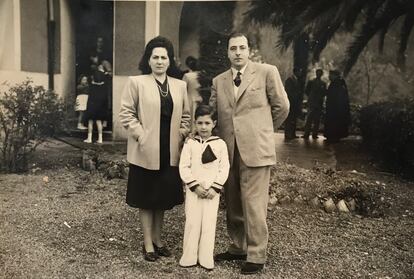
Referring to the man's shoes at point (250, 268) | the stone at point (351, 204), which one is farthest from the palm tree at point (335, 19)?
the man's shoes at point (250, 268)

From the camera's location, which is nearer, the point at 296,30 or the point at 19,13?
the point at 19,13

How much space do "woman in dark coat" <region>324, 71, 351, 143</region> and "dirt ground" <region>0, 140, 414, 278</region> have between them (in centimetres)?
35

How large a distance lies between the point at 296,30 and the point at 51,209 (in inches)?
101

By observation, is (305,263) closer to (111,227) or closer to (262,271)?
(262,271)

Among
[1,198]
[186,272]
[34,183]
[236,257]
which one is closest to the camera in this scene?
[186,272]

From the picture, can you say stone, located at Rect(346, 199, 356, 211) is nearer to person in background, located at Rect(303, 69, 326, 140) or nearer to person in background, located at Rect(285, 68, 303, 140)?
person in background, located at Rect(303, 69, 326, 140)

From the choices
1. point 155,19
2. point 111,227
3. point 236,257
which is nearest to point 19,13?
point 155,19

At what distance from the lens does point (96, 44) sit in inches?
141

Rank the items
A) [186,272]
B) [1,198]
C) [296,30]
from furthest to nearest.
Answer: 1. [296,30]
2. [1,198]
3. [186,272]

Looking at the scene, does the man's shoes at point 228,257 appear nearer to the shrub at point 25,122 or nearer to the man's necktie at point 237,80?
the man's necktie at point 237,80

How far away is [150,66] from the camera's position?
297 cm

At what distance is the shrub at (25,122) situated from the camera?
11.5ft

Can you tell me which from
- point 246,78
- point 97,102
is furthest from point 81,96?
point 246,78

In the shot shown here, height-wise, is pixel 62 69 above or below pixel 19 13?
below
